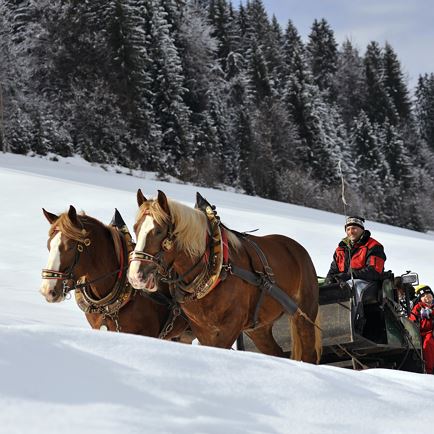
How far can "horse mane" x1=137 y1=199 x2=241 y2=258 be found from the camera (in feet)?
19.5

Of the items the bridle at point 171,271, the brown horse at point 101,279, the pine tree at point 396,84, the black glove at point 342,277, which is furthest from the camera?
the pine tree at point 396,84

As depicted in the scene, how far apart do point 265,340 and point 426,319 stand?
1982mm

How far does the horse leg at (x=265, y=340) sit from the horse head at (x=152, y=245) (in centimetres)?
166

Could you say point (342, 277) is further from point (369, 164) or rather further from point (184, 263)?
point (369, 164)

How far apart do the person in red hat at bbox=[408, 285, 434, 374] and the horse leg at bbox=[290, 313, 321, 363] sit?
1.42 meters

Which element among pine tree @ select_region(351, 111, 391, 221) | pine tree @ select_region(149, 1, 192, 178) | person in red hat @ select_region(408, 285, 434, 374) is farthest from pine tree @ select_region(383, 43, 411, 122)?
person in red hat @ select_region(408, 285, 434, 374)

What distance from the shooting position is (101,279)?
253 inches

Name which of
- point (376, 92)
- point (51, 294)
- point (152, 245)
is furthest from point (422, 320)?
point (376, 92)

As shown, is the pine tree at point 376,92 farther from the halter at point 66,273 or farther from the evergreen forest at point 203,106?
the halter at point 66,273

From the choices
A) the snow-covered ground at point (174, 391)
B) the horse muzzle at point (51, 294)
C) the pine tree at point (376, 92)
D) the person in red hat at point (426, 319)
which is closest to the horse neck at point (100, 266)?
the horse muzzle at point (51, 294)

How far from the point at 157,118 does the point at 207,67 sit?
11.5 metres

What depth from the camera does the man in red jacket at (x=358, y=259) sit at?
760cm

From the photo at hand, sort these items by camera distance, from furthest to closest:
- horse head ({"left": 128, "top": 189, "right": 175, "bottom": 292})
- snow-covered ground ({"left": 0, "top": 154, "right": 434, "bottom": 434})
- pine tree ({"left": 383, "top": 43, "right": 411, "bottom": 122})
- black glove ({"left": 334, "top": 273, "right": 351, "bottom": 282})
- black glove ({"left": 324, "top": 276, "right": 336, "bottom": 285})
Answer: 1. pine tree ({"left": 383, "top": 43, "right": 411, "bottom": 122})
2. black glove ({"left": 324, "top": 276, "right": 336, "bottom": 285})
3. black glove ({"left": 334, "top": 273, "right": 351, "bottom": 282})
4. horse head ({"left": 128, "top": 189, "right": 175, "bottom": 292})
5. snow-covered ground ({"left": 0, "top": 154, "right": 434, "bottom": 434})

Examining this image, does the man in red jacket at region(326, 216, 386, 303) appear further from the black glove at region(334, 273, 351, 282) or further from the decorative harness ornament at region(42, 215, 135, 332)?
the decorative harness ornament at region(42, 215, 135, 332)
